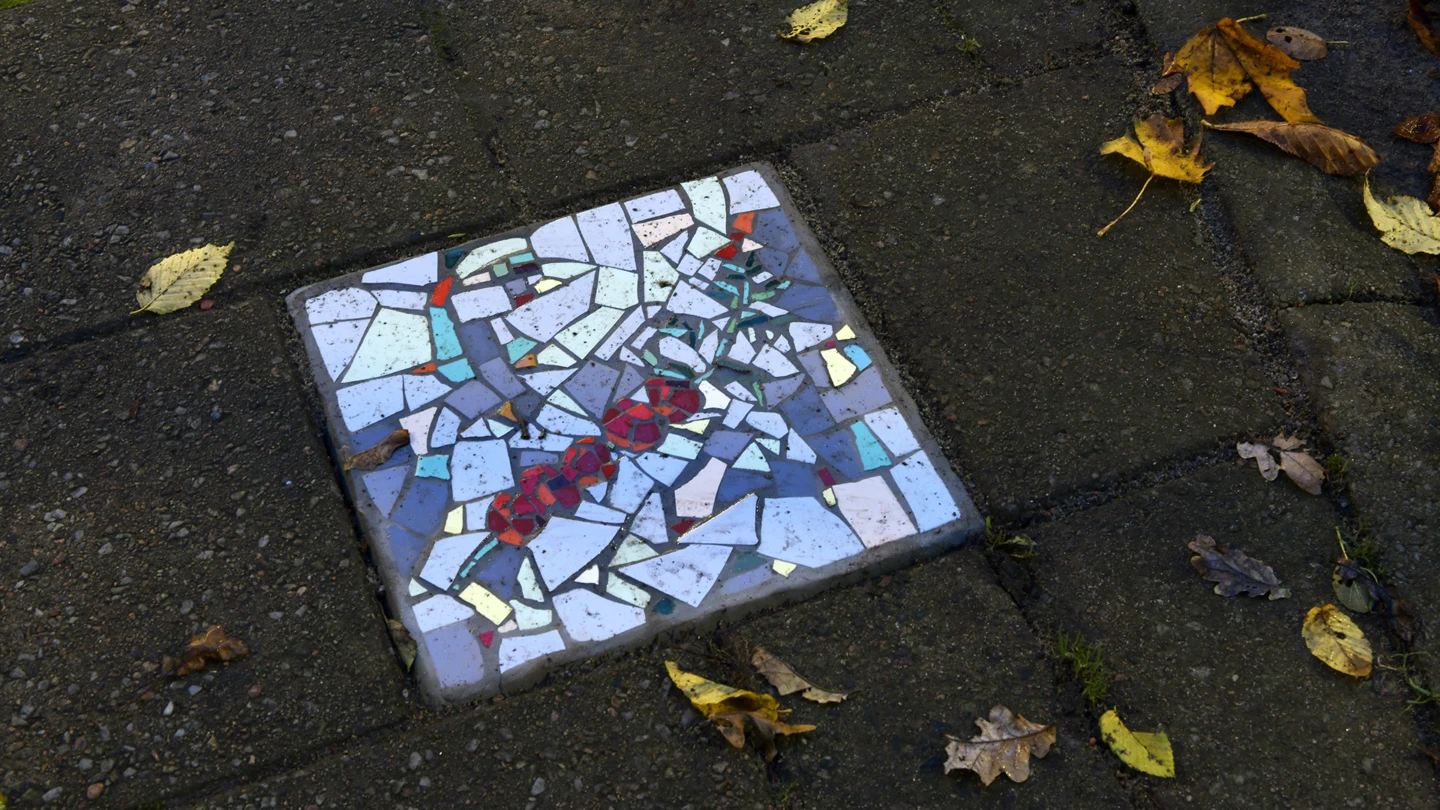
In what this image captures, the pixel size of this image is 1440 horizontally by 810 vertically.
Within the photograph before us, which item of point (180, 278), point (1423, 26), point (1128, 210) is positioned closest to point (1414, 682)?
point (1128, 210)

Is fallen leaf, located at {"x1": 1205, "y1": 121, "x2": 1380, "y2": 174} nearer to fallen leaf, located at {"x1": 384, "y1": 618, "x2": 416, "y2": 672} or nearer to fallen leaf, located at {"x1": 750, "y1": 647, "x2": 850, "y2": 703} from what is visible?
fallen leaf, located at {"x1": 750, "y1": 647, "x2": 850, "y2": 703}

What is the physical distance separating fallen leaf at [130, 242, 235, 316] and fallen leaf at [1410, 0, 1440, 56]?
9.09 ft

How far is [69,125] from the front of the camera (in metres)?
2.66

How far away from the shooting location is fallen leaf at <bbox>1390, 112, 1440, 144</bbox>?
8.27 feet

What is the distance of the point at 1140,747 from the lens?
5.94 feet

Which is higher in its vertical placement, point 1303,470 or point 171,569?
point 171,569

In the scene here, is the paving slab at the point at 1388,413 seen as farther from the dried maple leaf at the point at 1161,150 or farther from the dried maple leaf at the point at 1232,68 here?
the dried maple leaf at the point at 1232,68

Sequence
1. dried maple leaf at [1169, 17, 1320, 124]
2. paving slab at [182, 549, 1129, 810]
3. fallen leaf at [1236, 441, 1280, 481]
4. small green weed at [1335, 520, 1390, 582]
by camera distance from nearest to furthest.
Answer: paving slab at [182, 549, 1129, 810]
small green weed at [1335, 520, 1390, 582]
fallen leaf at [1236, 441, 1280, 481]
dried maple leaf at [1169, 17, 1320, 124]

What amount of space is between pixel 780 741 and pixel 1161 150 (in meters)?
1.57

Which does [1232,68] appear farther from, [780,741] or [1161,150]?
[780,741]

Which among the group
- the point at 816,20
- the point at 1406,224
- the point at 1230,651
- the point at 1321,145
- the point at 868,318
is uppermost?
the point at 816,20

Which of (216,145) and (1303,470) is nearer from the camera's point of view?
(1303,470)

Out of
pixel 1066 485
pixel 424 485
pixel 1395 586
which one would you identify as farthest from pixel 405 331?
pixel 1395 586

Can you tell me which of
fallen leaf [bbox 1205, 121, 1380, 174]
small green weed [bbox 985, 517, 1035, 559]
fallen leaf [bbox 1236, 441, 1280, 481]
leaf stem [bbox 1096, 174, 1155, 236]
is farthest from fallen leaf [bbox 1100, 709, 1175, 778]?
fallen leaf [bbox 1205, 121, 1380, 174]
